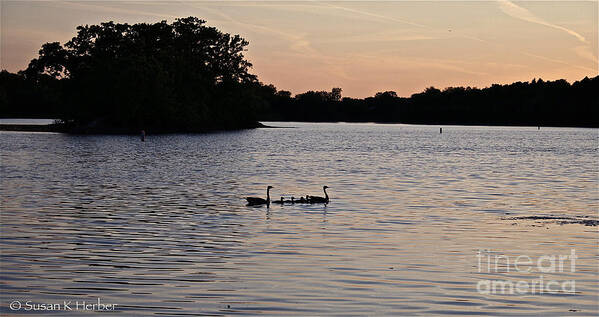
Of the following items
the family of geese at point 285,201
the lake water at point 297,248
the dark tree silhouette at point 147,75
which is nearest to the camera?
the lake water at point 297,248

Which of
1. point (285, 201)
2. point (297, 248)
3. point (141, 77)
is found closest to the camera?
point (297, 248)

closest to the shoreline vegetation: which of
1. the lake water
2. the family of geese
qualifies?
the lake water

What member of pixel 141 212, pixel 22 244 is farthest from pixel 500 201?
pixel 22 244

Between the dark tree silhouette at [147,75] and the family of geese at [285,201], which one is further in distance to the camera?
the dark tree silhouette at [147,75]

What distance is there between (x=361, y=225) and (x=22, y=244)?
11.2 metres

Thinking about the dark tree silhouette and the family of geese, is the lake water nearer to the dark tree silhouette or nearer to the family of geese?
the family of geese

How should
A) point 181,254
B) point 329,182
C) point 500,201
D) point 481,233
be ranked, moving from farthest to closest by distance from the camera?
point 329,182 < point 500,201 < point 481,233 < point 181,254

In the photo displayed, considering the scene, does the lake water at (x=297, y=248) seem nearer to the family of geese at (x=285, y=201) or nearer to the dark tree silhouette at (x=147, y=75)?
the family of geese at (x=285, y=201)

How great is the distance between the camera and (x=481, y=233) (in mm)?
25391

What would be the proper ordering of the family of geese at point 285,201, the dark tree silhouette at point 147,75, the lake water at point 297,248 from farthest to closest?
the dark tree silhouette at point 147,75
the family of geese at point 285,201
the lake water at point 297,248

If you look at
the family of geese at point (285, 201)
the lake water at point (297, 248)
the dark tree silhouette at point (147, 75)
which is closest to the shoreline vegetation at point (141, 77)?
the dark tree silhouette at point (147, 75)

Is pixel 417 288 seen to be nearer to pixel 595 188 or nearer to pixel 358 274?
pixel 358 274

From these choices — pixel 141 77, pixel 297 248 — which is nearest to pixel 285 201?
pixel 297 248

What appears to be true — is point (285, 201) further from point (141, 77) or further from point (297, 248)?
point (141, 77)
